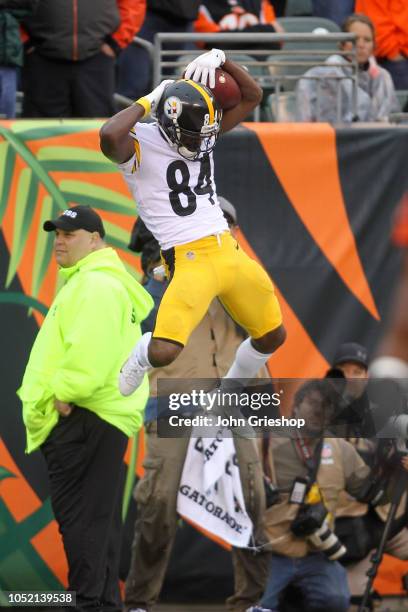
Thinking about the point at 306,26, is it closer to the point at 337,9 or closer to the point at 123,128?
the point at 337,9

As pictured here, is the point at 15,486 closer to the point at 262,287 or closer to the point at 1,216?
the point at 1,216

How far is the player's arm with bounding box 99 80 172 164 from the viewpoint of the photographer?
216 inches

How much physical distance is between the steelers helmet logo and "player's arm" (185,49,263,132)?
18 centimetres

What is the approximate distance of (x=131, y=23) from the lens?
8.66 metres

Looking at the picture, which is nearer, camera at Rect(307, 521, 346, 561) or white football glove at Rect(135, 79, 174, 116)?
white football glove at Rect(135, 79, 174, 116)

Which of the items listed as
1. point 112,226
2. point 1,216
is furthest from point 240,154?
point 1,216

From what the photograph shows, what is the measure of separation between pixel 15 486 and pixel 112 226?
1.63 m

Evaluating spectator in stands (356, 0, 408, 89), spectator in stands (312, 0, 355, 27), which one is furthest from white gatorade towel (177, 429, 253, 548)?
spectator in stands (312, 0, 355, 27)

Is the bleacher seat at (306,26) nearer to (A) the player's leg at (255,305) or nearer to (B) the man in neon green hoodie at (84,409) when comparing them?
(B) the man in neon green hoodie at (84,409)

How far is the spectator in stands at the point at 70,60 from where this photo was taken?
835cm

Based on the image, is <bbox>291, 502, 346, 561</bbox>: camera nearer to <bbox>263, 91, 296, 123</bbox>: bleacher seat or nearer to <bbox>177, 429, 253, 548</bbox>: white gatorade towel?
<bbox>177, 429, 253, 548</bbox>: white gatorade towel

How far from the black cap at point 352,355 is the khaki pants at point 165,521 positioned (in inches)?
30.0

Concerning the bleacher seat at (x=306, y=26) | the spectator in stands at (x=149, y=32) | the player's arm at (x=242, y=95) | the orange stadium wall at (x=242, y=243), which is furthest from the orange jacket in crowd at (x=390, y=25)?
the player's arm at (x=242, y=95)

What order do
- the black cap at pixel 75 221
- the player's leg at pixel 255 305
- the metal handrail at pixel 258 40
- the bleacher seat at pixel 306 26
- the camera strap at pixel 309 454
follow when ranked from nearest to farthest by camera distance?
the player's leg at pixel 255 305 < the black cap at pixel 75 221 < the camera strap at pixel 309 454 < the metal handrail at pixel 258 40 < the bleacher seat at pixel 306 26
